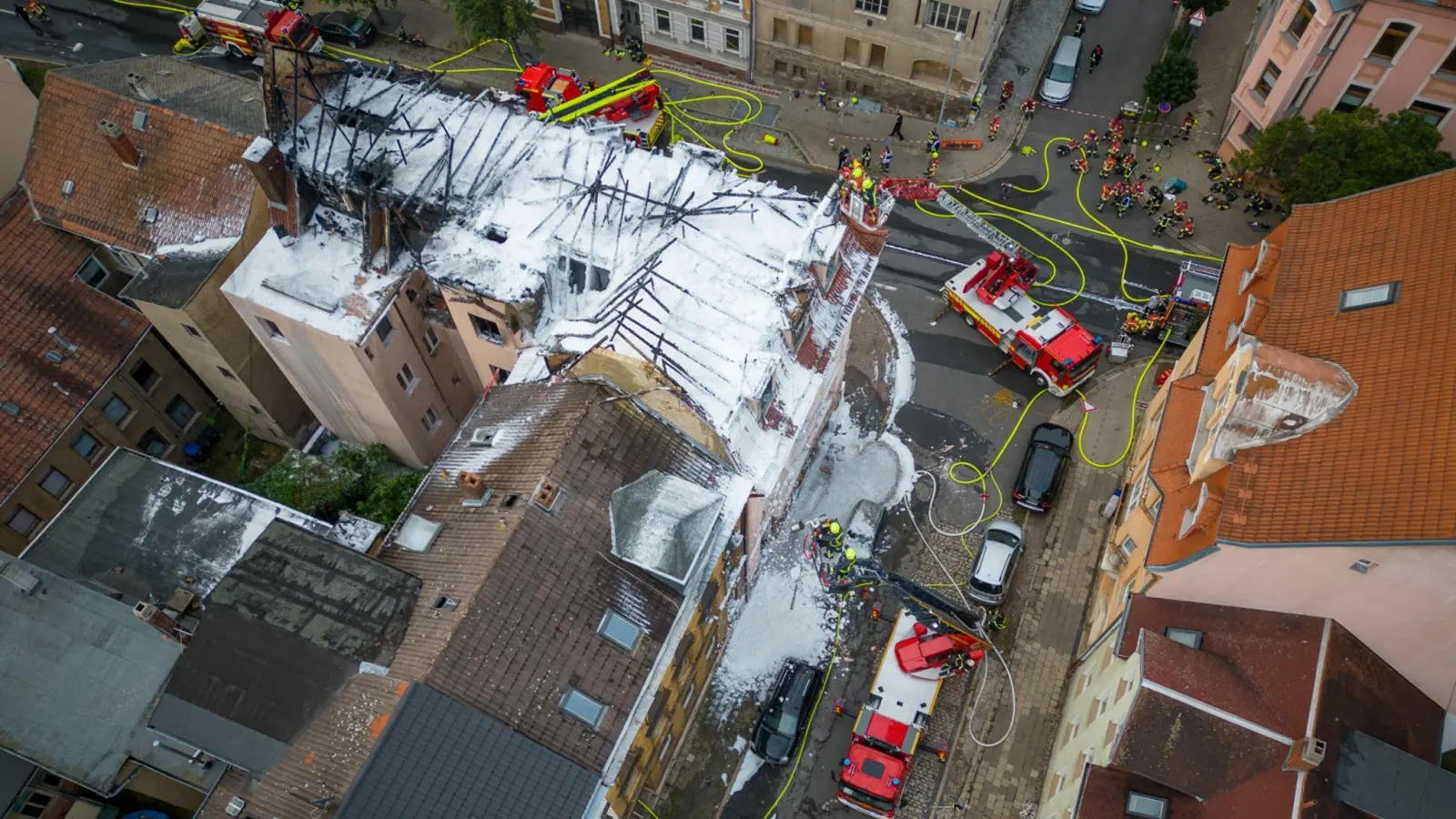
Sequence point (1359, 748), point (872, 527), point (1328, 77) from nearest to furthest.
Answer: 1. point (1359, 748)
2. point (872, 527)
3. point (1328, 77)

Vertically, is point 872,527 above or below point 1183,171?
below

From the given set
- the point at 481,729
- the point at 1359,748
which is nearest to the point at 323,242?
the point at 481,729

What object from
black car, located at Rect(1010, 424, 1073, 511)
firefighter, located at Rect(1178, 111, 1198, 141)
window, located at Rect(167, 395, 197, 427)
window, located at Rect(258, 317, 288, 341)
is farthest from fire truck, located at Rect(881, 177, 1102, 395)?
window, located at Rect(167, 395, 197, 427)

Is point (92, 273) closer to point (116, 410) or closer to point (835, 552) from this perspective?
point (116, 410)

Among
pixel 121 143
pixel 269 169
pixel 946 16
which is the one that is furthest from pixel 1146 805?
pixel 121 143

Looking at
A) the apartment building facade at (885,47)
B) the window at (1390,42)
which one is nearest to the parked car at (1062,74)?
the apartment building facade at (885,47)

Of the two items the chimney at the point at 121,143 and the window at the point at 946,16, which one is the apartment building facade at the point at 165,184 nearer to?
the chimney at the point at 121,143

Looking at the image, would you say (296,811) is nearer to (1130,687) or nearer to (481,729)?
(481,729)
